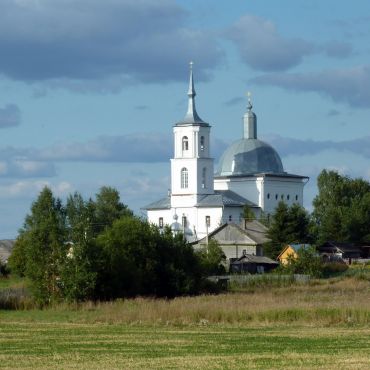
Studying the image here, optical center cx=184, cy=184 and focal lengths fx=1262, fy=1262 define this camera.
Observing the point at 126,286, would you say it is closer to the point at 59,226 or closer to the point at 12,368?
the point at 59,226

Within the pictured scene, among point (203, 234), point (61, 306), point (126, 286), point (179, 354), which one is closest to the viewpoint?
point (179, 354)

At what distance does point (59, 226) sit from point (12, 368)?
123 ft

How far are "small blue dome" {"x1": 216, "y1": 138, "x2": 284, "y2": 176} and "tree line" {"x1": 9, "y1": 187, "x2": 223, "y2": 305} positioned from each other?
6795 cm

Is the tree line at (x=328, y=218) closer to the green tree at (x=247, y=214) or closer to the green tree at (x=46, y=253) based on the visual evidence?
the green tree at (x=247, y=214)

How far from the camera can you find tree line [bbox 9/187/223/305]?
59.0 meters

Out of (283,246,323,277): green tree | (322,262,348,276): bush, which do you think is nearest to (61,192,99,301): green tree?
(283,246,323,277): green tree

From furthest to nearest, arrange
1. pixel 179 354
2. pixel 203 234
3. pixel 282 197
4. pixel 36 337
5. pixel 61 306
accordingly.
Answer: pixel 282 197, pixel 203 234, pixel 61 306, pixel 36 337, pixel 179 354

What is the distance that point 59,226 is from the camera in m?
62.9

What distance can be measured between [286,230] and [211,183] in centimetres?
2991

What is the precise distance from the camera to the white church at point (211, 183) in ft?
424

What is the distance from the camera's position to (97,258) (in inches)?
2366

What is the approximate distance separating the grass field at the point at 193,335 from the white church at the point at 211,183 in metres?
72.1

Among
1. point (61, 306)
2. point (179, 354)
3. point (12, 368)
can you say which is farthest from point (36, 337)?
point (61, 306)

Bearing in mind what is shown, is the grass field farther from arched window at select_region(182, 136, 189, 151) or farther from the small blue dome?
the small blue dome
